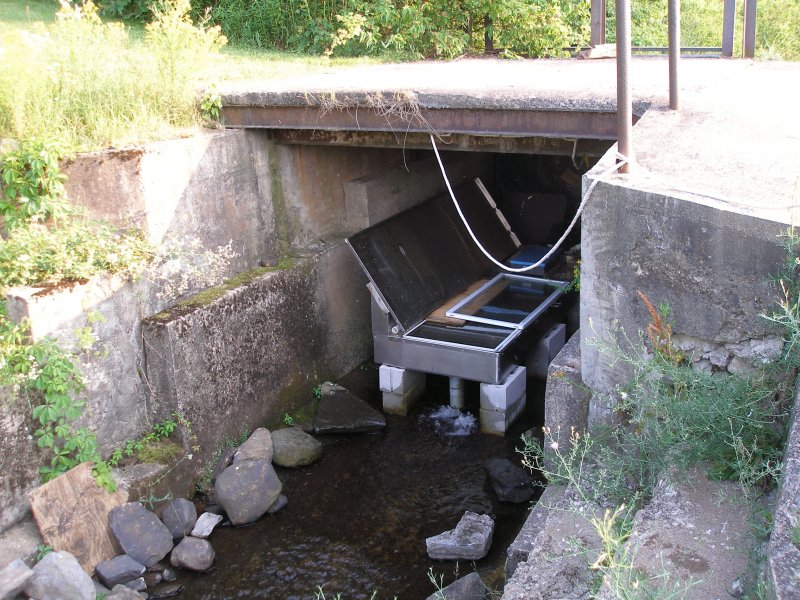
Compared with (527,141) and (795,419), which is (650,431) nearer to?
(795,419)

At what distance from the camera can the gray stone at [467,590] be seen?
5219 millimetres

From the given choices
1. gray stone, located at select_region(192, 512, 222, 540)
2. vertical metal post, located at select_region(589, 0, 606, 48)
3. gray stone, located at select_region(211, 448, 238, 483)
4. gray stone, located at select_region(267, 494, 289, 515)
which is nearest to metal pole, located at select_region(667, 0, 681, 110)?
gray stone, located at select_region(267, 494, 289, 515)

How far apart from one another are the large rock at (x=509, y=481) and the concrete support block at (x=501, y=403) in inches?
30.1

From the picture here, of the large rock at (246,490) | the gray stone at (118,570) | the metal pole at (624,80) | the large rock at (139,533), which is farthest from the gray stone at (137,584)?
the metal pole at (624,80)

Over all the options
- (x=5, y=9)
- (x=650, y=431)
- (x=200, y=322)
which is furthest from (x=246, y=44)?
(x=650, y=431)

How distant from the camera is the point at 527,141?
22.7ft

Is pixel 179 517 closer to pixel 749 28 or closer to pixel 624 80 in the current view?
pixel 624 80

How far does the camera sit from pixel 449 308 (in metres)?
9.03

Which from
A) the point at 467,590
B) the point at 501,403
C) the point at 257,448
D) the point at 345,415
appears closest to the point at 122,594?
the point at 257,448

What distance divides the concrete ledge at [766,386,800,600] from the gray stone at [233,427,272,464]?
5124mm

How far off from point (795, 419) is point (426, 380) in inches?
245

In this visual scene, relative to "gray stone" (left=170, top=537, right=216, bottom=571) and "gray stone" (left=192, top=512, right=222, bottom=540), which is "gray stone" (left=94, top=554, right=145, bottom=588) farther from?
"gray stone" (left=192, top=512, right=222, bottom=540)

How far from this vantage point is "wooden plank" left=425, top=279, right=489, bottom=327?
28.5ft

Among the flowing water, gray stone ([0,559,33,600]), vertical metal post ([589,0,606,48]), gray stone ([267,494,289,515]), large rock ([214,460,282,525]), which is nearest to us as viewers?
gray stone ([0,559,33,600])
